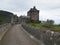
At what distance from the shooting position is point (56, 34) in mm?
13891

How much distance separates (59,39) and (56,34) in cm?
69

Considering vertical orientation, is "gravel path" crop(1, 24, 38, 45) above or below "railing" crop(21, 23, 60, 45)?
below

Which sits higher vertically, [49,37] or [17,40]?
[49,37]

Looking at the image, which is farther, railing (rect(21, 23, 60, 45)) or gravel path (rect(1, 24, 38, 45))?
gravel path (rect(1, 24, 38, 45))

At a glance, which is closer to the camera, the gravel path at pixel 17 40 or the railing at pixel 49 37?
the railing at pixel 49 37

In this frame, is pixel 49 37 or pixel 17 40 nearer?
pixel 49 37

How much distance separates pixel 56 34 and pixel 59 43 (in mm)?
705

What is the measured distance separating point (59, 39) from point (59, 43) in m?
0.30

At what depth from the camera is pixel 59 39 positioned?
13.3 metres

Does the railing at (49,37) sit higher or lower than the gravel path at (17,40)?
higher

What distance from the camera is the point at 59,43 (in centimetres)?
1342
